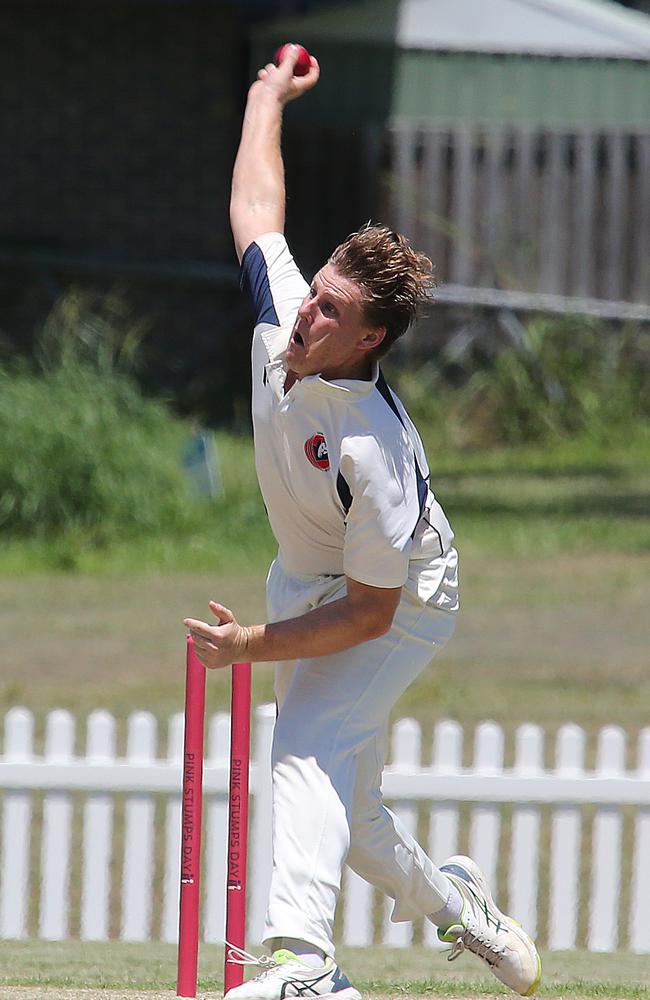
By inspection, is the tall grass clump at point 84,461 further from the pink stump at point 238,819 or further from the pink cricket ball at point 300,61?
the pink stump at point 238,819

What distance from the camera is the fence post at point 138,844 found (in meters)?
5.93

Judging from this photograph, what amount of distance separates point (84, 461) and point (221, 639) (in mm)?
7600

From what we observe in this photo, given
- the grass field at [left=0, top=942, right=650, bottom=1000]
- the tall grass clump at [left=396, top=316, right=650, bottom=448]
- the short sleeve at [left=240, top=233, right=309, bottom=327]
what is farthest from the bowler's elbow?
the tall grass clump at [left=396, top=316, right=650, bottom=448]

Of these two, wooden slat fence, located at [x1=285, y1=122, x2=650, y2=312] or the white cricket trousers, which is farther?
wooden slat fence, located at [x1=285, y1=122, x2=650, y2=312]

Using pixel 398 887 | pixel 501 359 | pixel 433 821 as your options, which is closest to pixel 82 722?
pixel 433 821

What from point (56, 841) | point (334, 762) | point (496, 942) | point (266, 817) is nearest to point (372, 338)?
point (334, 762)

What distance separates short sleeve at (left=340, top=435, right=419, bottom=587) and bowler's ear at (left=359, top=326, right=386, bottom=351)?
0.19 m

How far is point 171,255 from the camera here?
1546 cm

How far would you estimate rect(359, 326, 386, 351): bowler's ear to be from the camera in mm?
3689

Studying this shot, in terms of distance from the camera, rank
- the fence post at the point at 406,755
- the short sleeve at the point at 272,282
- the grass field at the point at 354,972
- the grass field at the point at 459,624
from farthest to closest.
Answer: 1. the fence post at the point at 406,755
2. the grass field at the point at 459,624
3. the grass field at the point at 354,972
4. the short sleeve at the point at 272,282

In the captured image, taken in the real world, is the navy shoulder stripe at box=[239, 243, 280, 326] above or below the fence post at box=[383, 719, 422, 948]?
above

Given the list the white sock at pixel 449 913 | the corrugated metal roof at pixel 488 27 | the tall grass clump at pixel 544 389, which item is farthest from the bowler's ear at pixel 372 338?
the corrugated metal roof at pixel 488 27

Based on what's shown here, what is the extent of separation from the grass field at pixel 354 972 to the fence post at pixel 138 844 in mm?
184

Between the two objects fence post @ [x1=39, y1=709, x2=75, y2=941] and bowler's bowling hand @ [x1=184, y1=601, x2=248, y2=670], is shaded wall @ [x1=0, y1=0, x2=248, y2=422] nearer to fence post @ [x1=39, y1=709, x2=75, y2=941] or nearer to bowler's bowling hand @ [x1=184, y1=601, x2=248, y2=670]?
fence post @ [x1=39, y1=709, x2=75, y2=941]
